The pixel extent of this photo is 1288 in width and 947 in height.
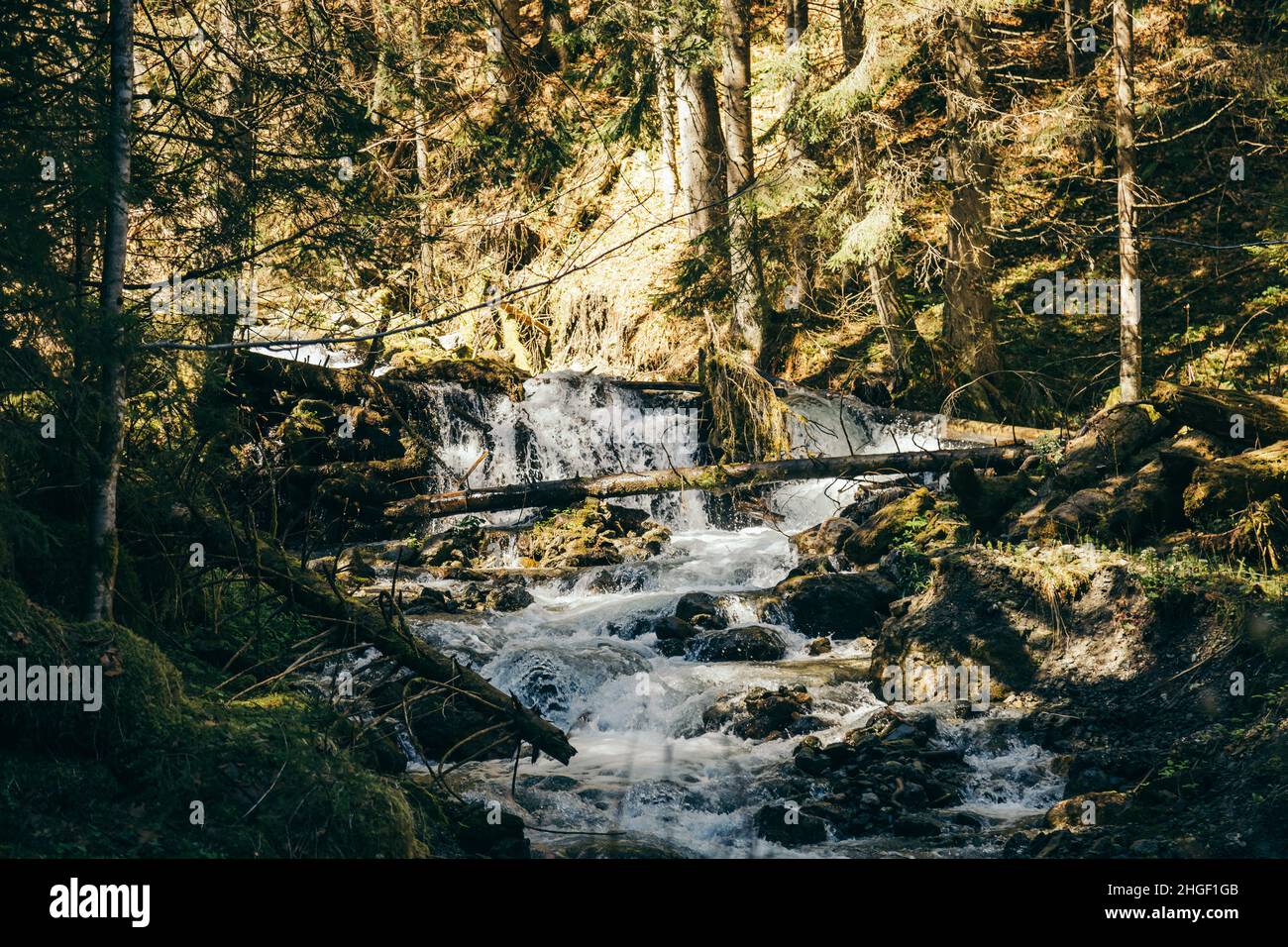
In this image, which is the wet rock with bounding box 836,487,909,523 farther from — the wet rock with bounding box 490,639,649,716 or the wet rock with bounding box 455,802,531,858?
the wet rock with bounding box 455,802,531,858

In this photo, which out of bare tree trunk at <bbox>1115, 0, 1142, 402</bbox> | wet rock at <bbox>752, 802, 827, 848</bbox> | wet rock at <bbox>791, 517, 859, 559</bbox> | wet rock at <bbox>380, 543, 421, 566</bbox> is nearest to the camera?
wet rock at <bbox>752, 802, 827, 848</bbox>

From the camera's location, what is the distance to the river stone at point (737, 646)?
10062mm

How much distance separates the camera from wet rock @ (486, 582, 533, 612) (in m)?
11.6

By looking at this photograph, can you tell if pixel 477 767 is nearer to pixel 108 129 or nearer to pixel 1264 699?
pixel 108 129

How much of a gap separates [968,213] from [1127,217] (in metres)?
3.17

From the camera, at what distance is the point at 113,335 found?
5.06 m

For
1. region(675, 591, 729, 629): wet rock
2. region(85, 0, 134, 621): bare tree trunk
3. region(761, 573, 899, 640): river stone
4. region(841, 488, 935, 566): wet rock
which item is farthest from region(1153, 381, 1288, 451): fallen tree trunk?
region(85, 0, 134, 621): bare tree trunk

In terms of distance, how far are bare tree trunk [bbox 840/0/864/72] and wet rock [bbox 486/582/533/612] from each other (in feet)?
32.5

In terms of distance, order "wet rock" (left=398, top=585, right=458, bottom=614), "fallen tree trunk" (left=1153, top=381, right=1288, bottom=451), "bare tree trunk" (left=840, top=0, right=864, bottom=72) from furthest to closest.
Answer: "bare tree trunk" (left=840, top=0, right=864, bottom=72) < "wet rock" (left=398, top=585, right=458, bottom=614) < "fallen tree trunk" (left=1153, top=381, right=1288, bottom=451)

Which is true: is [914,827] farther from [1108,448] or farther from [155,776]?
[1108,448]

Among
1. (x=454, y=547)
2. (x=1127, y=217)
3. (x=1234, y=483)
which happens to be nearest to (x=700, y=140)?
(x=1127, y=217)

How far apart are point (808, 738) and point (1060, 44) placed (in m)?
19.3

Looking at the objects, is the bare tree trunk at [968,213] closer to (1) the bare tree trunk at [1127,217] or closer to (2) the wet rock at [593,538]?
(1) the bare tree trunk at [1127,217]

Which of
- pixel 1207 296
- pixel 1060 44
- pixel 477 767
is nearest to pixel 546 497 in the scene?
pixel 477 767
